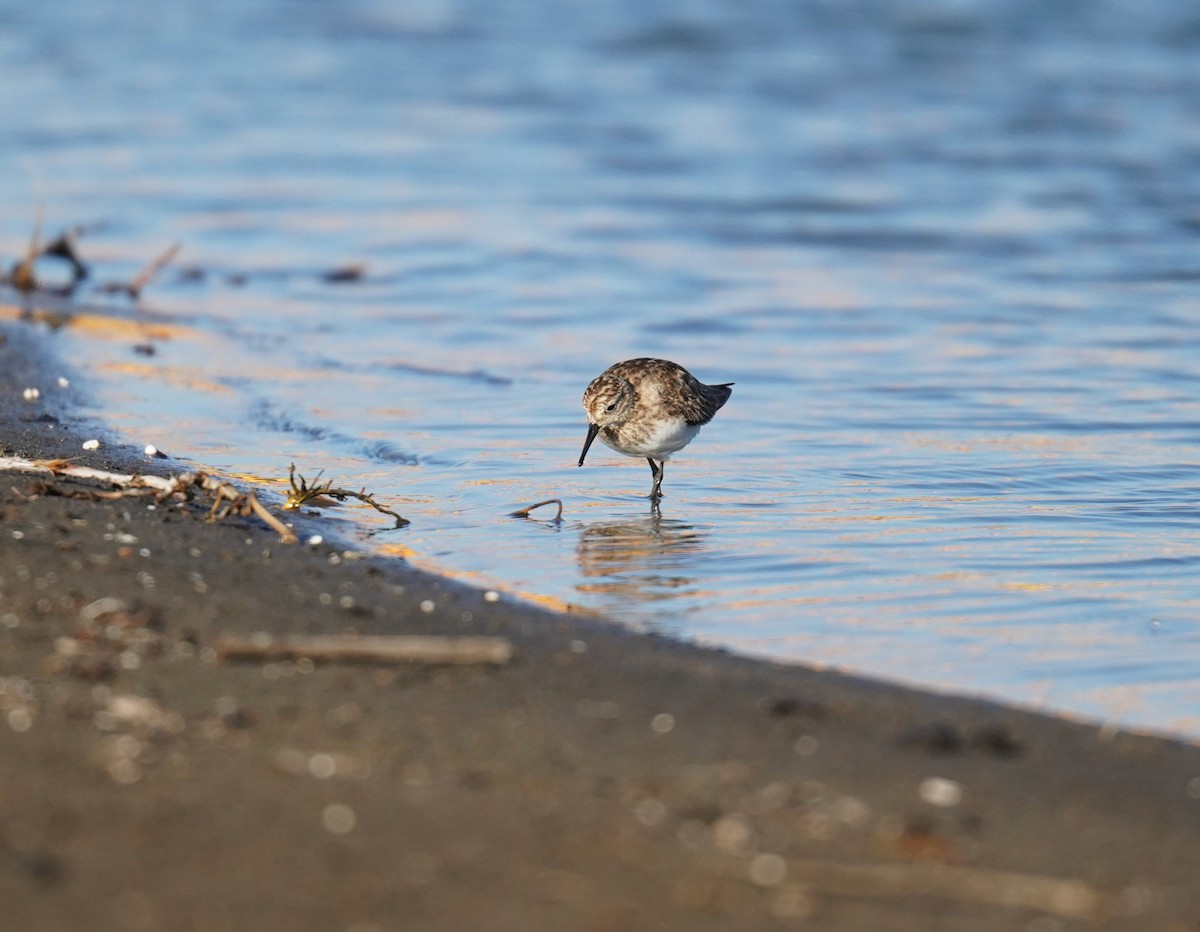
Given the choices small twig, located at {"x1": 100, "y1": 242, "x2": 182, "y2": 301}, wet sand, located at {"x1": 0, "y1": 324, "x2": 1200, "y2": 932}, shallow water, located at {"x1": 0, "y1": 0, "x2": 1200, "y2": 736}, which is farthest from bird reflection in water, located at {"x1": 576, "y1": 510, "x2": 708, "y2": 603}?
small twig, located at {"x1": 100, "y1": 242, "x2": 182, "y2": 301}

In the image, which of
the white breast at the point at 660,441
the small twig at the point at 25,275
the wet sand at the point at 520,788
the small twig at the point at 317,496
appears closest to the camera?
the wet sand at the point at 520,788

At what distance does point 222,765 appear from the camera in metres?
4.07

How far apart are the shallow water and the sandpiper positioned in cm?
27

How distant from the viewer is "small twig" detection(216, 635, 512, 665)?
4.72m

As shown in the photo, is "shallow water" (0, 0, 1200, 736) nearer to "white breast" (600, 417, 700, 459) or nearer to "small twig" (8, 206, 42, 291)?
"white breast" (600, 417, 700, 459)

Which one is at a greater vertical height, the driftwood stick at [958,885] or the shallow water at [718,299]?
the shallow water at [718,299]

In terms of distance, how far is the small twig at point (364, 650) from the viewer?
4719mm

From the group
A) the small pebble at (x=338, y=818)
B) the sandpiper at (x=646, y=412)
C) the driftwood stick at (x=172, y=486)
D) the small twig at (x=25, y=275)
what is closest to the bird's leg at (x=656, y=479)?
the sandpiper at (x=646, y=412)

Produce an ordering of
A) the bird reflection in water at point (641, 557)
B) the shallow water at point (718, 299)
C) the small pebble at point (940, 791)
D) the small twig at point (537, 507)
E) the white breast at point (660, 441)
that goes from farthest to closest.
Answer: the white breast at point (660, 441) → the small twig at point (537, 507) → the shallow water at point (718, 299) → the bird reflection in water at point (641, 557) → the small pebble at point (940, 791)

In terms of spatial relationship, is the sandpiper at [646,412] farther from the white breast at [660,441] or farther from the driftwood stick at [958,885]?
the driftwood stick at [958,885]

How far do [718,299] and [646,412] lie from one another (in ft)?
18.6

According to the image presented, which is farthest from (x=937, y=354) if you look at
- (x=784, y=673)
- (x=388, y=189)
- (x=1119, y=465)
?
(x=388, y=189)

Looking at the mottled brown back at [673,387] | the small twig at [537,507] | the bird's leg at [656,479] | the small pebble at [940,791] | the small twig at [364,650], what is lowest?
the small pebble at [940,791]

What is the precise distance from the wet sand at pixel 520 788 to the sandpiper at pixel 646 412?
9.63 feet
